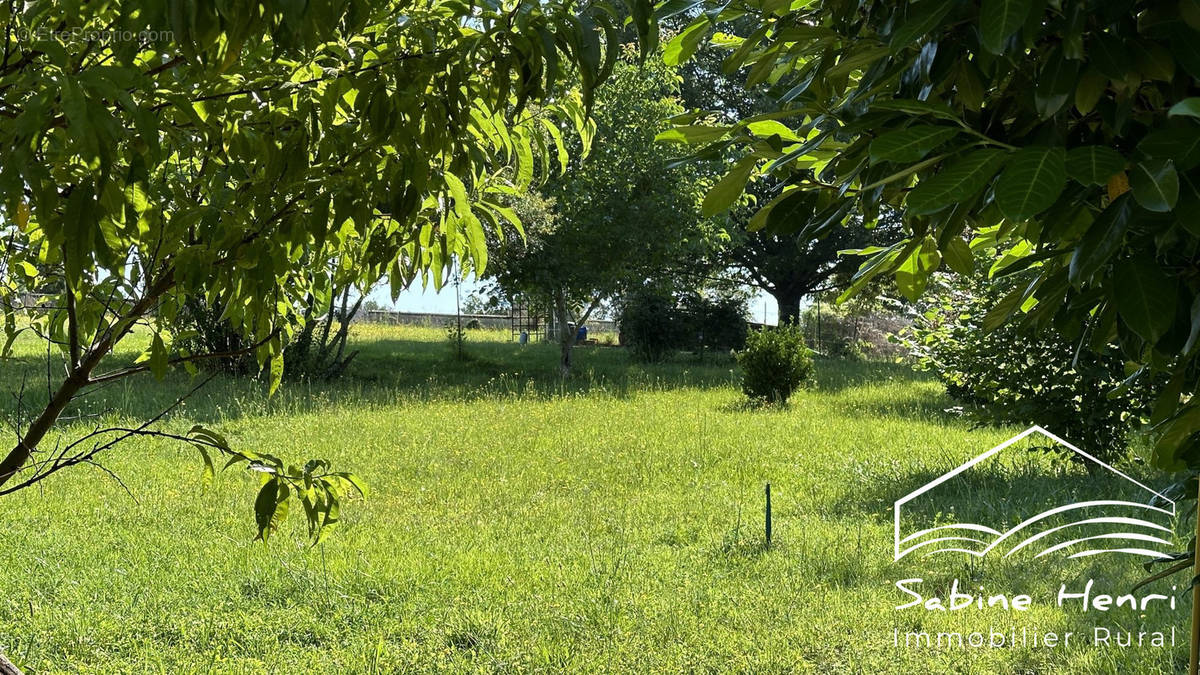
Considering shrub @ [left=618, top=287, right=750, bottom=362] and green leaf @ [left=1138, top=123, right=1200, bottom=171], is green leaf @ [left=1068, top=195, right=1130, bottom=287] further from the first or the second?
shrub @ [left=618, top=287, right=750, bottom=362]

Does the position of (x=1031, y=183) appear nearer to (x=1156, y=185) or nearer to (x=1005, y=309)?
(x=1156, y=185)

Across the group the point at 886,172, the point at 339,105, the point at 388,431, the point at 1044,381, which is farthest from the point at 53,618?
the point at 1044,381

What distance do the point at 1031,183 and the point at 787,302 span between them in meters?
23.9

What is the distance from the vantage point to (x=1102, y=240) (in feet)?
2.34

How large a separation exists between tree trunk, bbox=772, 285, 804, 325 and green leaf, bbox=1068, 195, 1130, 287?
23.5 meters

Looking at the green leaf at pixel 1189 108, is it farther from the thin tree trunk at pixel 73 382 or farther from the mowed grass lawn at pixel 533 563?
the mowed grass lawn at pixel 533 563

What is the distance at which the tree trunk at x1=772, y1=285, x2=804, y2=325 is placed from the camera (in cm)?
2397

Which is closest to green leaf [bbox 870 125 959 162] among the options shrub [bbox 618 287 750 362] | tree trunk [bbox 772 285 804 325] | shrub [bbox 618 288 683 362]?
shrub [bbox 618 287 750 362]

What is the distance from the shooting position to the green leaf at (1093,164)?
25.3 inches

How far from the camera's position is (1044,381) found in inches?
231

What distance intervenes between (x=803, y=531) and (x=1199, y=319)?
14.3ft

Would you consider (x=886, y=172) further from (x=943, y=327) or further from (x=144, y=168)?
(x=943, y=327)

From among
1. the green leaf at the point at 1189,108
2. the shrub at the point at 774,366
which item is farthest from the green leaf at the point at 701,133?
the shrub at the point at 774,366

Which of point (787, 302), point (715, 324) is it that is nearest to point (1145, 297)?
point (715, 324)
